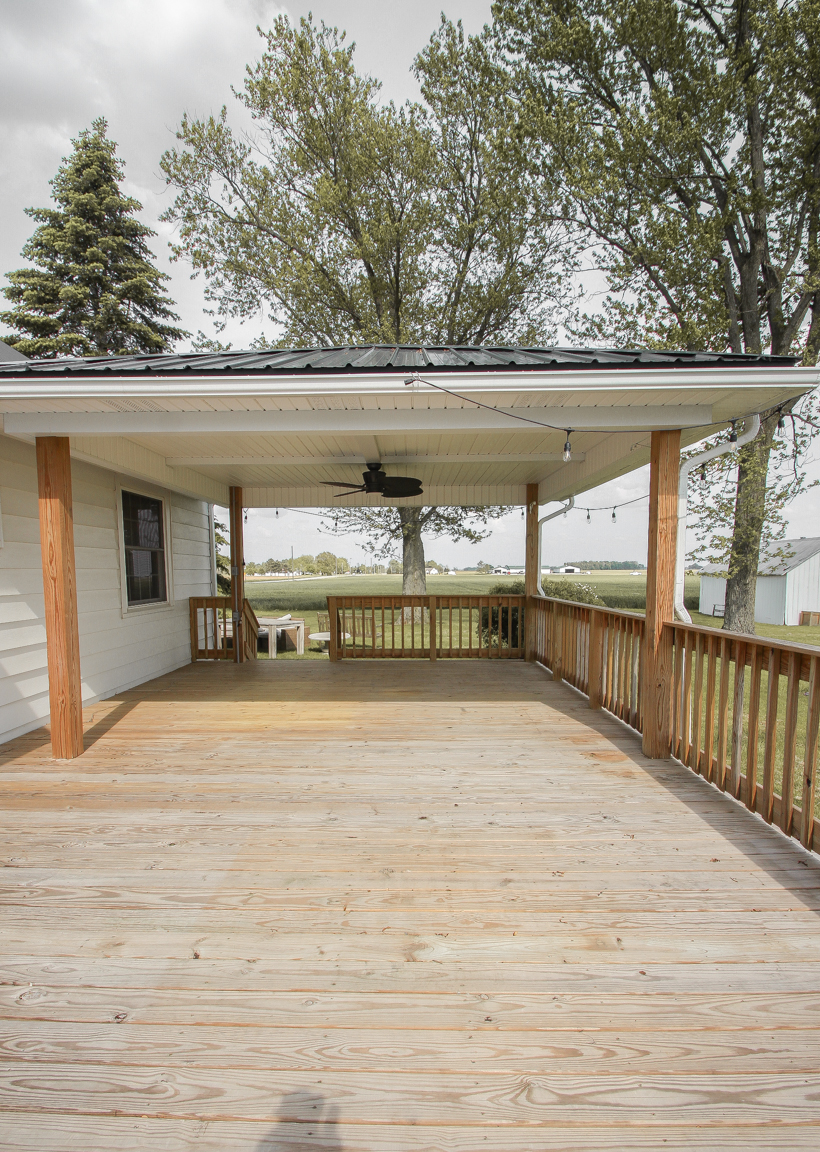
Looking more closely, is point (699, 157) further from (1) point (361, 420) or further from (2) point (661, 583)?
(1) point (361, 420)

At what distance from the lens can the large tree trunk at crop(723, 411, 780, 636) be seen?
769 centimetres

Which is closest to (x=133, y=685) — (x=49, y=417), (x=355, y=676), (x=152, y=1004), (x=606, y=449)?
(x=355, y=676)

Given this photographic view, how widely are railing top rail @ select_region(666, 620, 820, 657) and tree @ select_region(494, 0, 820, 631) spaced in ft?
18.3

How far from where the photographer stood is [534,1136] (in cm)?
120

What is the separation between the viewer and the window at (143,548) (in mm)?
6016

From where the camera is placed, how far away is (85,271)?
11.3m

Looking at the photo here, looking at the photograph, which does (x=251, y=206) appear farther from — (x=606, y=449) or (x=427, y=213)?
(x=606, y=449)

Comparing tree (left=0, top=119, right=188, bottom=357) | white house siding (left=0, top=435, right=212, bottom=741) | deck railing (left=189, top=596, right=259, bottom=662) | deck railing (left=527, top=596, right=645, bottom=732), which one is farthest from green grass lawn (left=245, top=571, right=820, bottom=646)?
deck railing (left=527, top=596, right=645, bottom=732)

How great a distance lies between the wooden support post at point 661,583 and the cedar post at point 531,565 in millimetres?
3584

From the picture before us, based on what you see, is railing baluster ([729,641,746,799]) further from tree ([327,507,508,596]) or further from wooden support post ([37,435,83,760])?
tree ([327,507,508,596])

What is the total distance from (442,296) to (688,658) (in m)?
10.6

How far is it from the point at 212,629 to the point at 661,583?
22.3 ft

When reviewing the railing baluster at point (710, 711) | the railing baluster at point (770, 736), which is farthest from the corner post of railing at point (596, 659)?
the railing baluster at point (770, 736)

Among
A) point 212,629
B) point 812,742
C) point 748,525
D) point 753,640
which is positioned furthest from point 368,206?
point 812,742
